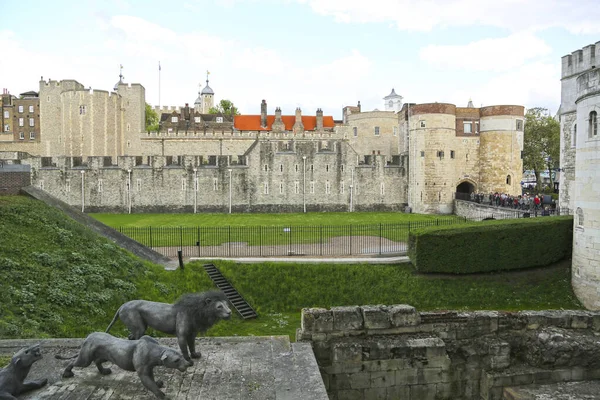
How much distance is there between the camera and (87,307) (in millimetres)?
13539

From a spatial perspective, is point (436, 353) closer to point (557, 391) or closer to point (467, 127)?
point (557, 391)

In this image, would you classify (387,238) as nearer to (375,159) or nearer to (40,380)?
(375,159)

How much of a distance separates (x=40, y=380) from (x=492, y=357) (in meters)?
8.31

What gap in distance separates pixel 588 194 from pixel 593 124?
2423 mm

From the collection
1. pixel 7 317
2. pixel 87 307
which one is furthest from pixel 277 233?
pixel 7 317

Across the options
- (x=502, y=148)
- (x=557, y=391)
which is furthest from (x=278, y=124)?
(x=557, y=391)

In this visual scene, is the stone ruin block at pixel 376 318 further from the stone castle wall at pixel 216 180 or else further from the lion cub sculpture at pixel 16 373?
the stone castle wall at pixel 216 180

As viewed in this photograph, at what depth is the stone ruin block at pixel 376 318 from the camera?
32.0 ft

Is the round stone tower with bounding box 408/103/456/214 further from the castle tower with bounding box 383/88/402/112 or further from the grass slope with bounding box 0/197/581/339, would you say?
the castle tower with bounding box 383/88/402/112

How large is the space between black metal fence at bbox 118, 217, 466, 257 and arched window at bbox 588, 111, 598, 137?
29.0 feet

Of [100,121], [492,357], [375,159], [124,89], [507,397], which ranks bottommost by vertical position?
[507,397]

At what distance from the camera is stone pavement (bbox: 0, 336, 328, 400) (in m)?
7.14

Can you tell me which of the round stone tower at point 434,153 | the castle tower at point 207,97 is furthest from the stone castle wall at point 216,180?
the castle tower at point 207,97

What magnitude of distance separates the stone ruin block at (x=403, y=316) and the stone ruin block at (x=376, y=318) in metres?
0.12
